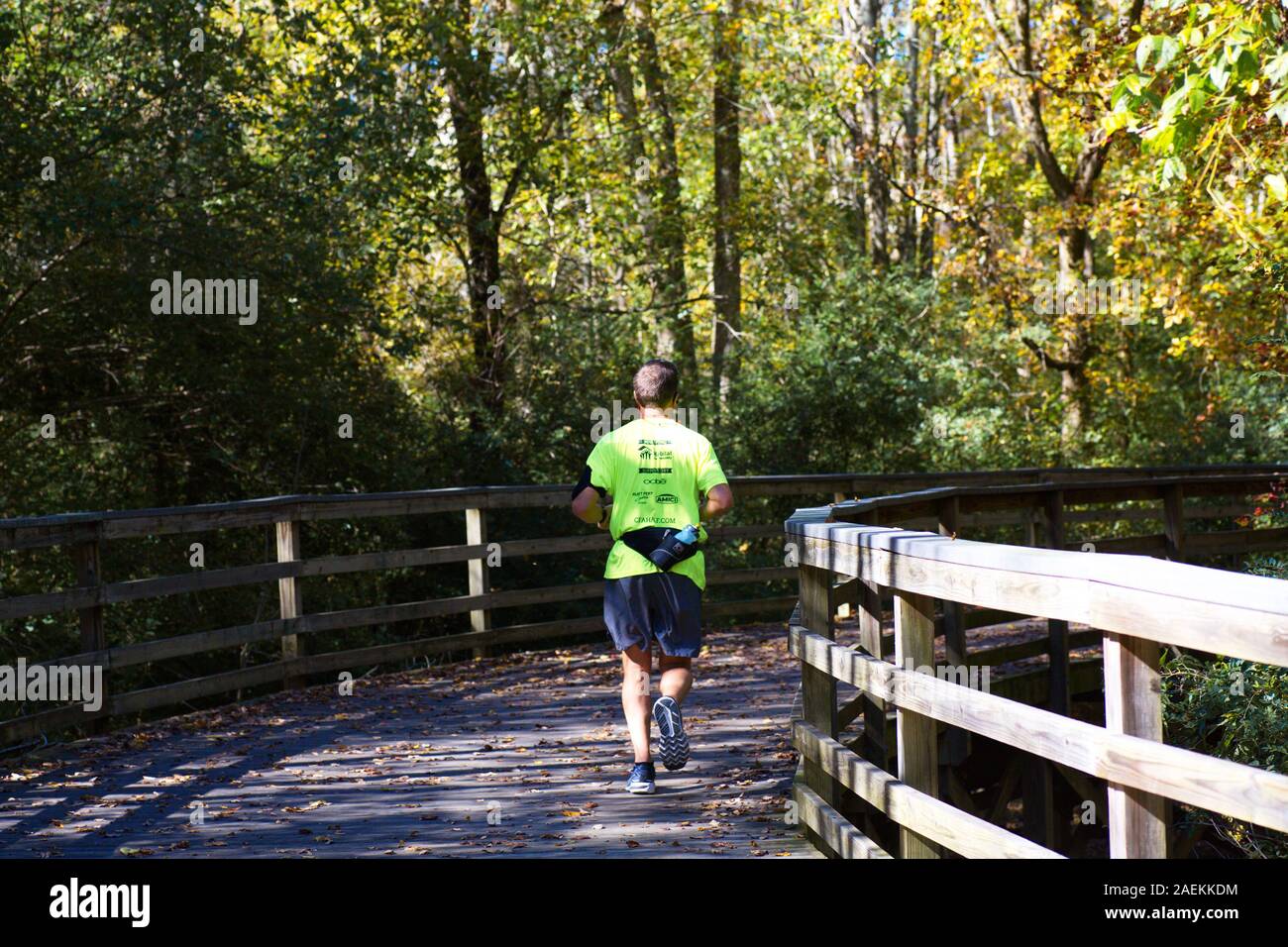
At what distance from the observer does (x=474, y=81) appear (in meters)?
18.9

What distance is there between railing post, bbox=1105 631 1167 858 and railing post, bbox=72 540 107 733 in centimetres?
690

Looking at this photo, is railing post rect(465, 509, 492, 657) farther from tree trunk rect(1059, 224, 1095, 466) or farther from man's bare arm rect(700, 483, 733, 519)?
tree trunk rect(1059, 224, 1095, 466)

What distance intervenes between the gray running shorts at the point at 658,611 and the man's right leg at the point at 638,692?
88 millimetres

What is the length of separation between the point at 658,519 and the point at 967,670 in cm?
247

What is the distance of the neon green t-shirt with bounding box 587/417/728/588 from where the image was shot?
6578 mm

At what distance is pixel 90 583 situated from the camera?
8641 millimetres

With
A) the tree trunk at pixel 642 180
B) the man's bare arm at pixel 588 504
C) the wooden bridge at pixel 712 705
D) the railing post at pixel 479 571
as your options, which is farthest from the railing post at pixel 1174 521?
the tree trunk at pixel 642 180

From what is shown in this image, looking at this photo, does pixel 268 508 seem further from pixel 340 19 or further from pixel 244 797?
pixel 340 19

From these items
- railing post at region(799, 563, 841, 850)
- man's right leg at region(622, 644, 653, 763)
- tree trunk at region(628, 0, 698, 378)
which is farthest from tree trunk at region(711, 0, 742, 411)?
railing post at region(799, 563, 841, 850)

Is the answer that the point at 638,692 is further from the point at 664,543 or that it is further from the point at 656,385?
the point at 656,385

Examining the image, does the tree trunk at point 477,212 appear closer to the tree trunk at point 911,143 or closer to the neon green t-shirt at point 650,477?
the tree trunk at point 911,143

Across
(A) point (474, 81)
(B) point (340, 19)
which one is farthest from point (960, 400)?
(B) point (340, 19)

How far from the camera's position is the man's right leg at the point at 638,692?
673cm
